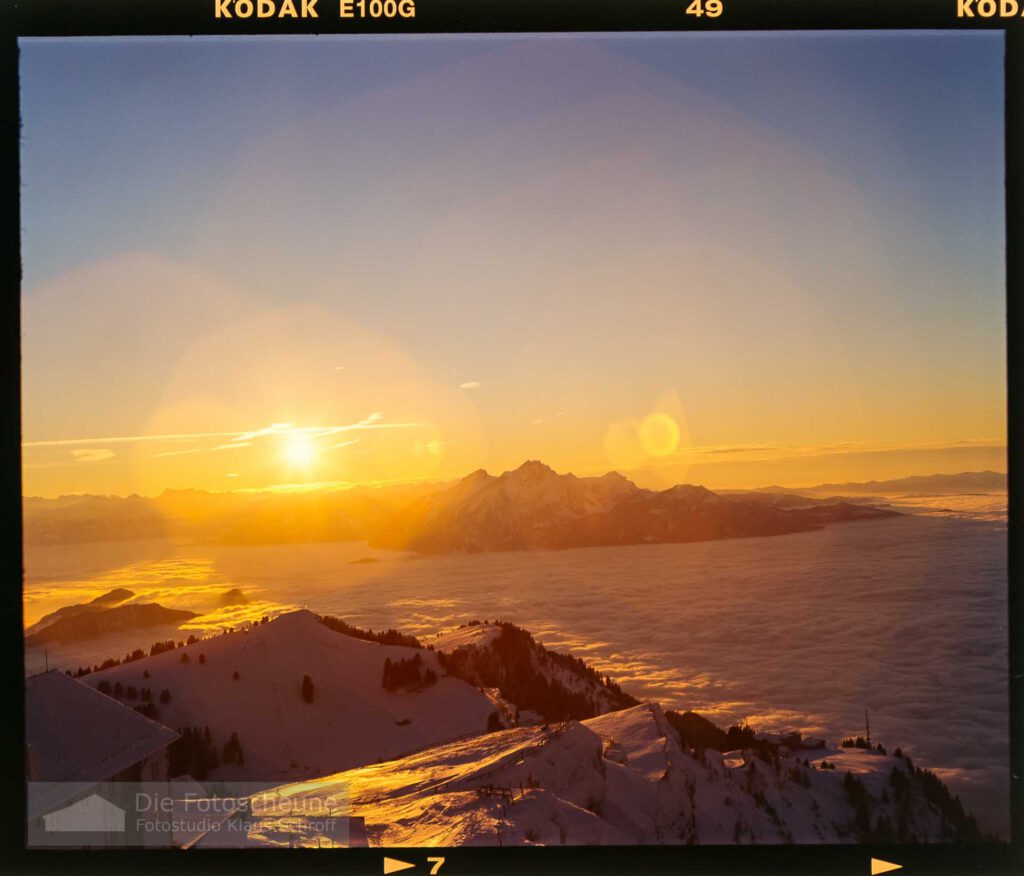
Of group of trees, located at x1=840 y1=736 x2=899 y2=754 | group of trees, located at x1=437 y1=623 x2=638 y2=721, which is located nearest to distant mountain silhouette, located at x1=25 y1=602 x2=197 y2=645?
group of trees, located at x1=437 y1=623 x2=638 y2=721

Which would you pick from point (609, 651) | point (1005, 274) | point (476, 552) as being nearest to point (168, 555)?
point (476, 552)

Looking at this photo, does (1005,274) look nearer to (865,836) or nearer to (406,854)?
(865,836)

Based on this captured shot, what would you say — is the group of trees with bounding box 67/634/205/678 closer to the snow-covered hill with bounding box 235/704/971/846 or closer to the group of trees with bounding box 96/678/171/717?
the group of trees with bounding box 96/678/171/717

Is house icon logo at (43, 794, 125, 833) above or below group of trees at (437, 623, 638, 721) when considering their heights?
below

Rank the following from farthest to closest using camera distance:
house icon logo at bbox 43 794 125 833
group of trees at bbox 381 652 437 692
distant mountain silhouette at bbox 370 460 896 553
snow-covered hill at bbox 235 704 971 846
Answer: distant mountain silhouette at bbox 370 460 896 553, group of trees at bbox 381 652 437 692, house icon logo at bbox 43 794 125 833, snow-covered hill at bbox 235 704 971 846

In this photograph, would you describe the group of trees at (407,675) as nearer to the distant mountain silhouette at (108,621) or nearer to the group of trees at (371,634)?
the group of trees at (371,634)
